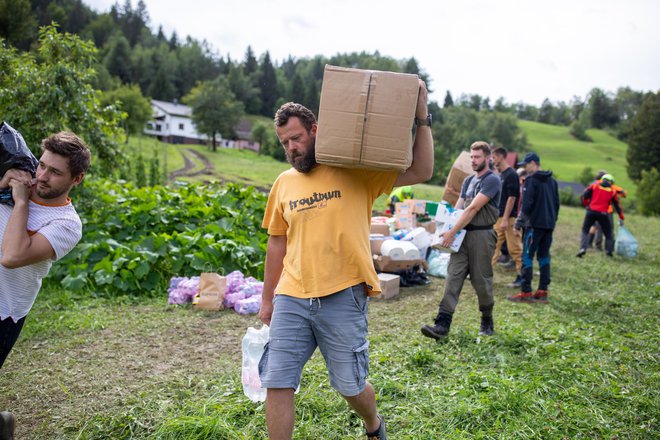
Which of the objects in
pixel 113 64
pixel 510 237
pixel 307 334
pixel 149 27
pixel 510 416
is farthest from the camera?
pixel 149 27

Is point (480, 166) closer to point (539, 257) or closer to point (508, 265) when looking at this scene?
point (539, 257)

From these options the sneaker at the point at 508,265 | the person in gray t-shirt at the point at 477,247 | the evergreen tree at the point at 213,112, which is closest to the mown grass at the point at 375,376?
the person in gray t-shirt at the point at 477,247

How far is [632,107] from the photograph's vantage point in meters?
108

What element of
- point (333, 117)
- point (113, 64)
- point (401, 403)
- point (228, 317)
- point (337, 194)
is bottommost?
point (228, 317)

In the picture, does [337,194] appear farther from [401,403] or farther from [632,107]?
[632,107]

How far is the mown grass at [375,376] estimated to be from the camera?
10.7 ft

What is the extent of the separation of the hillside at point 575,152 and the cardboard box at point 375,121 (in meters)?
55.1

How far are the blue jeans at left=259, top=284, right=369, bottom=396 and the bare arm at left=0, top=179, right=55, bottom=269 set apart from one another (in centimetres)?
127

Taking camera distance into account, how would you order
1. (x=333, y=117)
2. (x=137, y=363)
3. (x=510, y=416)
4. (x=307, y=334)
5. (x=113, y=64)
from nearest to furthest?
(x=333, y=117) < (x=307, y=334) < (x=510, y=416) < (x=137, y=363) < (x=113, y=64)

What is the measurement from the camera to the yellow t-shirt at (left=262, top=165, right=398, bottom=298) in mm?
2516

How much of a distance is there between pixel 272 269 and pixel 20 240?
1288 millimetres

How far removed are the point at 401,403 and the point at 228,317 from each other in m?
2.80

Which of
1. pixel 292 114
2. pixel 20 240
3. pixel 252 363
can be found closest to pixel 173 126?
pixel 252 363

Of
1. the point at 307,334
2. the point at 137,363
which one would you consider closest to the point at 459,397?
the point at 307,334
